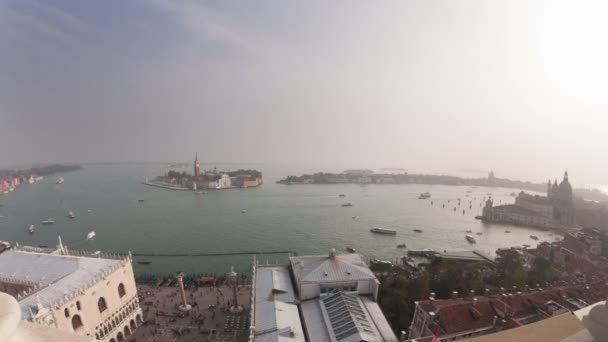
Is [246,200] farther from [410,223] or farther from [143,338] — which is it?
[143,338]

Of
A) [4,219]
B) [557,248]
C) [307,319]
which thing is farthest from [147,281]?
[4,219]

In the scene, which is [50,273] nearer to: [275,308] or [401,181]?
[275,308]

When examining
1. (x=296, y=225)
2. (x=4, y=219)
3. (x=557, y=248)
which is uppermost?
(x=557, y=248)

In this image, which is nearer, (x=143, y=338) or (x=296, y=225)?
(x=143, y=338)

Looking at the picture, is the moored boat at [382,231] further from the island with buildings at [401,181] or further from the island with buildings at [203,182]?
the island with buildings at [401,181]

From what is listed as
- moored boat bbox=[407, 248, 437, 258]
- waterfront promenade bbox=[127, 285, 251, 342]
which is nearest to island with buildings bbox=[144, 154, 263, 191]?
waterfront promenade bbox=[127, 285, 251, 342]

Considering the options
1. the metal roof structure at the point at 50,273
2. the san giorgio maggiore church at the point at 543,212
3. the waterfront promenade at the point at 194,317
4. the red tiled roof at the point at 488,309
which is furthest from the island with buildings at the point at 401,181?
the red tiled roof at the point at 488,309

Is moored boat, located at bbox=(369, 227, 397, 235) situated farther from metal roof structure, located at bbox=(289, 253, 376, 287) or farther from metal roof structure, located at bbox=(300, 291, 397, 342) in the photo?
metal roof structure, located at bbox=(300, 291, 397, 342)

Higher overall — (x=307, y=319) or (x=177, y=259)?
(x=307, y=319)
